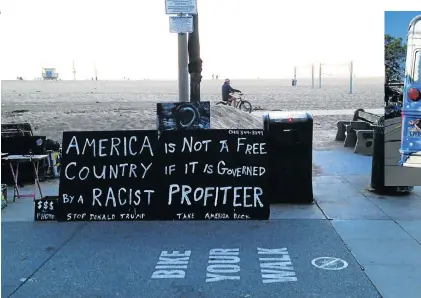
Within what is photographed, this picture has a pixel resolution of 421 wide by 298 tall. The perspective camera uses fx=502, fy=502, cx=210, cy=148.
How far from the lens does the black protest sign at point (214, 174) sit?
19.8 feet

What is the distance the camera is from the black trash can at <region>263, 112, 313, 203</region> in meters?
6.59

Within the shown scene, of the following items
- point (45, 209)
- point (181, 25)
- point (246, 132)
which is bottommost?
point (45, 209)

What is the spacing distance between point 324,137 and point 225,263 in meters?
9.53

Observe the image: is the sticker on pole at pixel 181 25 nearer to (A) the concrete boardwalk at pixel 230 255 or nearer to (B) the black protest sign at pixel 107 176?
(B) the black protest sign at pixel 107 176

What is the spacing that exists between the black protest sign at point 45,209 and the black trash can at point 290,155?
2.79 m

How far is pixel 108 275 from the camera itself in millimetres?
4492

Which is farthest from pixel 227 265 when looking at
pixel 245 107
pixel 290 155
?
pixel 245 107

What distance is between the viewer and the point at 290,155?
6703mm

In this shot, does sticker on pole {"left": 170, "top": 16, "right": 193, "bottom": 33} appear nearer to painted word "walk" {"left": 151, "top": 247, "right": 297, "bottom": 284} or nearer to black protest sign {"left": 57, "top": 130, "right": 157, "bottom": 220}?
black protest sign {"left": 57, "top": 130, "right": 157, "bottom": 220}

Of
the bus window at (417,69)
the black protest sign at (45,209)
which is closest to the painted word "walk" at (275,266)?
the black protest sign at (45,209)

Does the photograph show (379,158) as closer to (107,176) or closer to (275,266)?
(275,266)

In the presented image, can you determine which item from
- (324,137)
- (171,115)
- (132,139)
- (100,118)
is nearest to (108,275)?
(132,139)

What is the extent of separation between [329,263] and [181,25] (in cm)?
371

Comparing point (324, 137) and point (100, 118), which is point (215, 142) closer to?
point (324, 137)
